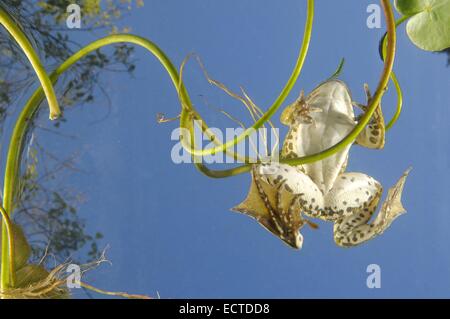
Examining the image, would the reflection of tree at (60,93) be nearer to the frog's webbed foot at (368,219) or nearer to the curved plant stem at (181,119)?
the curved plant stem at (181,119)

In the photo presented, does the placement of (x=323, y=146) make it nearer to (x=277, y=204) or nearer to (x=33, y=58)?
(x=277, y=204)

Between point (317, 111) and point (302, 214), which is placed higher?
point (317, 111)

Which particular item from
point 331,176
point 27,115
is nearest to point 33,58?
point 27,115

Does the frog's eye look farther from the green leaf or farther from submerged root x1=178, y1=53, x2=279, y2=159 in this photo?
the green leaf

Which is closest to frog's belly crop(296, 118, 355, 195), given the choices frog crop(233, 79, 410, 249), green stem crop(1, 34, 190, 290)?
frog crop(233, 79, 410, 249)

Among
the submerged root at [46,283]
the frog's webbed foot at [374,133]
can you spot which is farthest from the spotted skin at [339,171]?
the submerged root at [46,283]
